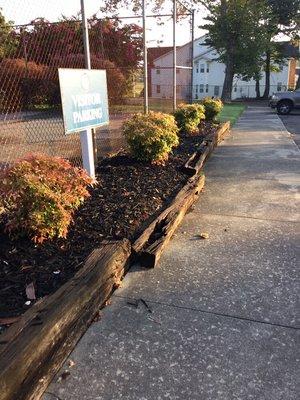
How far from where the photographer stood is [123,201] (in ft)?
15.8

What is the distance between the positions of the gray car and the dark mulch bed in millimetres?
17330

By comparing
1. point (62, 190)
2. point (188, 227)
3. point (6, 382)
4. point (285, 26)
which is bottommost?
point (188, 227)

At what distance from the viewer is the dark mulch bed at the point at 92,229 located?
3.07 meters

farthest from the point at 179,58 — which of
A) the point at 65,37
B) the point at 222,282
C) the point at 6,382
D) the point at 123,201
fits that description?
the point at 6,382

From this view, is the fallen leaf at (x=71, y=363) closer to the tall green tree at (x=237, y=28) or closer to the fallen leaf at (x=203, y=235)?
the fallen leaf at (x=203, y=235)

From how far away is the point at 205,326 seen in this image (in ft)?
9.29

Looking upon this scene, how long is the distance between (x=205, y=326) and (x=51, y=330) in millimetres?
1066

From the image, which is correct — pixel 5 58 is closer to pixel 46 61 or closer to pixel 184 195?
pixel 46 61

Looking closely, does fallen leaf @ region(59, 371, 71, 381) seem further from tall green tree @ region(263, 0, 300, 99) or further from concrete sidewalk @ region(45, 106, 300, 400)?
tall green tree @ region(263, 0, 300, 99)

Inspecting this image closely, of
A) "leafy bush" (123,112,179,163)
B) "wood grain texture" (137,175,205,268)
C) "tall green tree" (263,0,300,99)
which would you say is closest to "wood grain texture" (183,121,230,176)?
"leafy bush" (123,112,179,163)

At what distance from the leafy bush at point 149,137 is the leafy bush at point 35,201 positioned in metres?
2.87

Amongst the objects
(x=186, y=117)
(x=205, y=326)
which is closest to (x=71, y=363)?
(x=205, y=326)

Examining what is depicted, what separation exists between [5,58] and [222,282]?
4378 mm

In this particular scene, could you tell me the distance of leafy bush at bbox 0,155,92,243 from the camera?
137 inches
